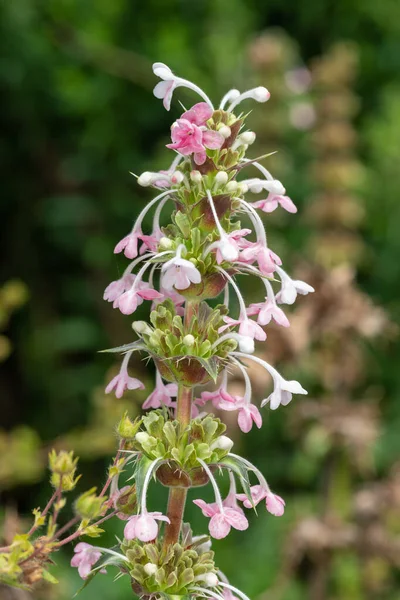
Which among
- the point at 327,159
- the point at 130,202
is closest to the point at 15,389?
the point at 130,202

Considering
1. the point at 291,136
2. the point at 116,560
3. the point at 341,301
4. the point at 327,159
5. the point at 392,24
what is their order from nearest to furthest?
the point at 116,560 → the point at 341,301 → the point at 327,159 → the point at 291,136 → the point at 392,24

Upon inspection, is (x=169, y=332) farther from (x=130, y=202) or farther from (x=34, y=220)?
(x=34, y=220)

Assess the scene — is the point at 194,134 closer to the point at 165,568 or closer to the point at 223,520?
the point at 223,520

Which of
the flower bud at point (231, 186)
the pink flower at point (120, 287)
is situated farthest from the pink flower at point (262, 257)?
the pink flower at point (120, 287)

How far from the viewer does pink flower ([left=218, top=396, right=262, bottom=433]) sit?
1.48 metres

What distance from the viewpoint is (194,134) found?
1403 millimetres

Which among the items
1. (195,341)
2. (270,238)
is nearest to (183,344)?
(195,341)

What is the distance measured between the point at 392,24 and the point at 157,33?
193 centimetres

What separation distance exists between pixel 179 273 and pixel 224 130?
289mm

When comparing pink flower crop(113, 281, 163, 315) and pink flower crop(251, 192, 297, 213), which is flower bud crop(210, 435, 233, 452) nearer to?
pink flower crop(113, 281, 163, 315)

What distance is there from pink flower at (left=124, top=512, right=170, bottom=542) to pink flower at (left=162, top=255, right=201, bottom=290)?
1.26 ft

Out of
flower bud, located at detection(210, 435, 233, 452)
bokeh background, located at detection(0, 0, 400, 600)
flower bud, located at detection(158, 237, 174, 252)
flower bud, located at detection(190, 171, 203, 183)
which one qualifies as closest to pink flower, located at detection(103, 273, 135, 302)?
flower bud, located at detection(158, 237, 174, 252)

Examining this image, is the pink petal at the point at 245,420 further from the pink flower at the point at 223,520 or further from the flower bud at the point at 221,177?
the flower bud at the point at 221,177

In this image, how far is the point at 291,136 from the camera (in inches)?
236
